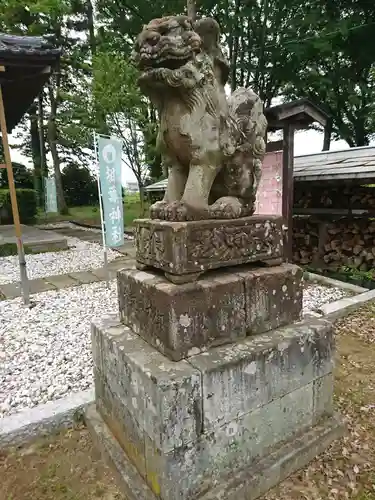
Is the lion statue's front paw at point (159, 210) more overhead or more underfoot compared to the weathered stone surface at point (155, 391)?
more overhead

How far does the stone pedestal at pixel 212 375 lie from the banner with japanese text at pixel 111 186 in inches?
117

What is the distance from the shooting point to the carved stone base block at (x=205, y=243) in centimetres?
169

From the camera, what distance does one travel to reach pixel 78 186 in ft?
66.0

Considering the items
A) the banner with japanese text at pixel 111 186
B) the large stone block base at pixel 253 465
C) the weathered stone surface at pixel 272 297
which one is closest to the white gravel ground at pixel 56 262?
the banner with japanese text at pixel 111 186

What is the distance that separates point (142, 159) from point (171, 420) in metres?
10.7

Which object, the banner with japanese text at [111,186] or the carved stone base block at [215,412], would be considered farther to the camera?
the banner with japanese text at [111,186]

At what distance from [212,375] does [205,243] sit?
674 millimetres

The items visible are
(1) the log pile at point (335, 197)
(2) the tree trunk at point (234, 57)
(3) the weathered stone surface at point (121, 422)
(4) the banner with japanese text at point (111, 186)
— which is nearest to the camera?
(3) the weathered stone surface at point (121, 422)

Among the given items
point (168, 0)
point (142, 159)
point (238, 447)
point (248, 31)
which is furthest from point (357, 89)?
point (238, 447)

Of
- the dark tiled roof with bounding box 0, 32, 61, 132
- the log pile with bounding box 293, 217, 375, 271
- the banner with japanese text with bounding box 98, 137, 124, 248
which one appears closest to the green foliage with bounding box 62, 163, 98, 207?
the dark tiled roof with bounding box 0, 32, 61, 132

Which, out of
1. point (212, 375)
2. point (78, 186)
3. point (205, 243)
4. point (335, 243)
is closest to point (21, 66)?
point (205, 243)

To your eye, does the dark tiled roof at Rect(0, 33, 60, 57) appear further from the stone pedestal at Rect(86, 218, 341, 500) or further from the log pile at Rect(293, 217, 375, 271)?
the log pile at Rect(293, 217, 375, 271)

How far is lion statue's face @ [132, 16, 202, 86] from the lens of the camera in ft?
5.35

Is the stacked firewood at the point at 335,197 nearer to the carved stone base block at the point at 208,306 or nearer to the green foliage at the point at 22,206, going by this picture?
the carved stone base block at the point at 208,306
